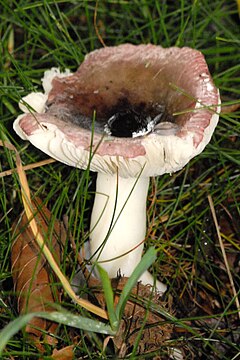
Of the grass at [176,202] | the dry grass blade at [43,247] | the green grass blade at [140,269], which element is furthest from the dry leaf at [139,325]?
the green grass blade at [140,269]

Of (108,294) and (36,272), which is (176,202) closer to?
(36,272)

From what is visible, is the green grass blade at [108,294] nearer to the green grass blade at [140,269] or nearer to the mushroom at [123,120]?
the green grass blade at [140,269]

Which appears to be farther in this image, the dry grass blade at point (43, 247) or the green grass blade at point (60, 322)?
the dry grass blade at point (43, 247)

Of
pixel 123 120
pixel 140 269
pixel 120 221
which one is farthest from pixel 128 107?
pixel 140 269

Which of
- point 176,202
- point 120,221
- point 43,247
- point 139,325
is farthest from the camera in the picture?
point 176,202

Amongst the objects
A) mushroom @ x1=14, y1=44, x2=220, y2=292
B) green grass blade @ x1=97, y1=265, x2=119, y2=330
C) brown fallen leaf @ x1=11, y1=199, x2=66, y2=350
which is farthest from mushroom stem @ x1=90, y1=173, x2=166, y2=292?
green grass blade @ x1=97, y1=265, x2=119, y2=330
